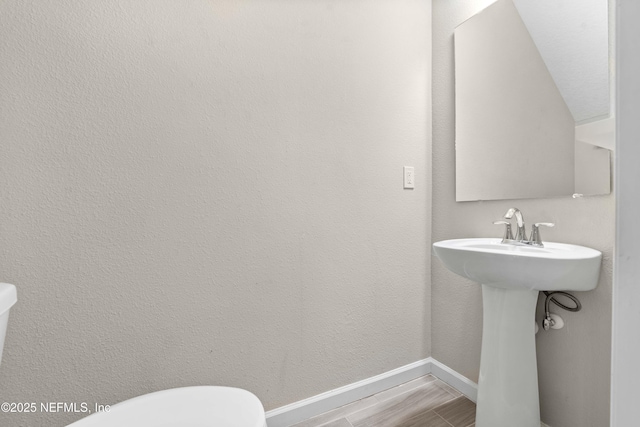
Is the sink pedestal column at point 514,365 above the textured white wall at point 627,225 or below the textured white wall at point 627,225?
below

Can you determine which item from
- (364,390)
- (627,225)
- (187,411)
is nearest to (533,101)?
(627,225)

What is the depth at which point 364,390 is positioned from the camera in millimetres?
1367

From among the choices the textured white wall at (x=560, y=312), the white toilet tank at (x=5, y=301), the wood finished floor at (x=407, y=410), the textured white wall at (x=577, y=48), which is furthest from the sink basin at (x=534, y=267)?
the white toilet tank at (x=5, y=301)

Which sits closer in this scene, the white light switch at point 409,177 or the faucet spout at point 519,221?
the faucet spout at point 519,221

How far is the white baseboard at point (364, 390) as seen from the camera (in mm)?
1203

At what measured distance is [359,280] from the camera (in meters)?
1.37

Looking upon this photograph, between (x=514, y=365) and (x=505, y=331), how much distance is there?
0.38 feet

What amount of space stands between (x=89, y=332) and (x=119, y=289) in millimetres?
148

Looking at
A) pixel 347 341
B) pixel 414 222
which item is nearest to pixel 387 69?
pixel 414 222

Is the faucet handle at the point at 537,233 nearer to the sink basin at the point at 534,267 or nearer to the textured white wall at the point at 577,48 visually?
the sink basin at the point at 534,267

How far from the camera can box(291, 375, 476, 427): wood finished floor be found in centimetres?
121

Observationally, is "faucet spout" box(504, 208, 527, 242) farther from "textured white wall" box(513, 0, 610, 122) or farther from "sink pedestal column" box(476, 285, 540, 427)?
"textured white wall" box(513, 0, 610, 122)

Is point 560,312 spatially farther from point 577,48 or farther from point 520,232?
point 577,48

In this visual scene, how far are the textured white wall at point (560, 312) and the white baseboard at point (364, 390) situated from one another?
0.17 ft
